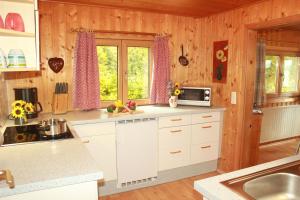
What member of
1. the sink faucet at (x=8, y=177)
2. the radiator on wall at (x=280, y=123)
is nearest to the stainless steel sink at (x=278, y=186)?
the sink faucet at (x=8, y=177)

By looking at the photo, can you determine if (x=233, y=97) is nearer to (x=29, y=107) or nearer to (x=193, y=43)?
(x=193, y=43)

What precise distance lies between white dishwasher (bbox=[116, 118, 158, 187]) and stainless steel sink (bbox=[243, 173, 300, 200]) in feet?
5.67

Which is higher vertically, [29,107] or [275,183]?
[29,107]

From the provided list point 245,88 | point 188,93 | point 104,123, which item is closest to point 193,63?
point 188,93

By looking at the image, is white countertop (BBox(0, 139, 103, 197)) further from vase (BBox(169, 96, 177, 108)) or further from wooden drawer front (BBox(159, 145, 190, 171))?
vase (BBox(169, 96, 177, 108))

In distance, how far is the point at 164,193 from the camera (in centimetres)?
287

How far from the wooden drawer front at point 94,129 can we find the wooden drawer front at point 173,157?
0.74 m

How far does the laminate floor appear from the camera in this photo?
109 inches

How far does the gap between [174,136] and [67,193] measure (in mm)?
1936

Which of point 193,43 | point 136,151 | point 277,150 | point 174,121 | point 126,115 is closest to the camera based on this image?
point 126,115

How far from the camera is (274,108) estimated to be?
4.56 metres

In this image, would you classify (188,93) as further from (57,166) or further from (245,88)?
(57,166)

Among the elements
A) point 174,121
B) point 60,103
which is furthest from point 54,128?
point 174,121

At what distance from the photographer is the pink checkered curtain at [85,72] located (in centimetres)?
293
